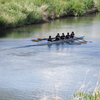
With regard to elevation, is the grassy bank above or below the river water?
above

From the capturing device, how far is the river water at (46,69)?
15.1 m

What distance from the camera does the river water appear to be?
15.1 meters

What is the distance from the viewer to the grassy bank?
4041 cm

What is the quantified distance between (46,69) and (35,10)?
91.5 feet

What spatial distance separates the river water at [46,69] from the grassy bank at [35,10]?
9383 millimetres

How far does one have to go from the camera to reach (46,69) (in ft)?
64.8

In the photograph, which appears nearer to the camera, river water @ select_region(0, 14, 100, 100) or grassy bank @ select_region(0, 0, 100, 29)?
river water @ select_region(0, 14, 100, 100)

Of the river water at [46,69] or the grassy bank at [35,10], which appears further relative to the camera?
the grassy bank at [35,10]

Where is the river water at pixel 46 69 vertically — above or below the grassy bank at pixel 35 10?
below

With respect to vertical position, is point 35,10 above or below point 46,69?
above

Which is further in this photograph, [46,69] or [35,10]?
[35,10]

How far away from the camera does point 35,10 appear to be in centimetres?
4647

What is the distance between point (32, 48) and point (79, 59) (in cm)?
530

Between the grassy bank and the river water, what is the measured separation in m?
9.38
